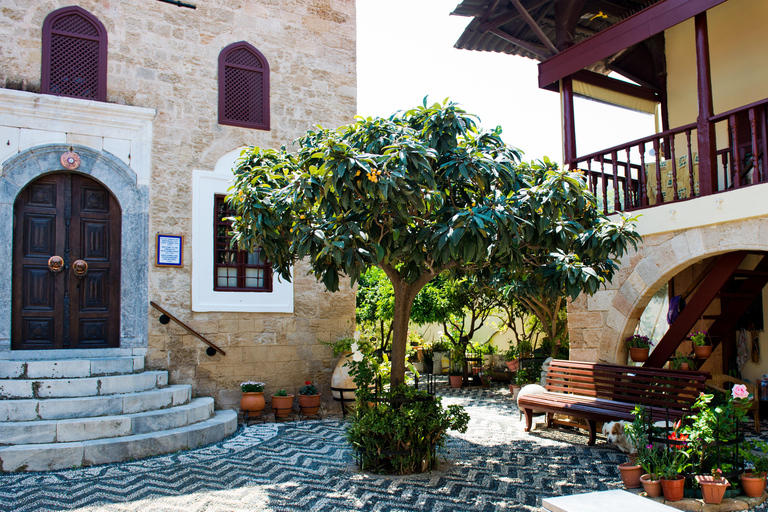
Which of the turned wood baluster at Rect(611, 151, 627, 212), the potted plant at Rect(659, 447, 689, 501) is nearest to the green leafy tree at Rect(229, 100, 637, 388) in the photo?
the potted plant at Rect(659, 447, 689, 501)

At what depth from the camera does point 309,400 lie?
324 inches

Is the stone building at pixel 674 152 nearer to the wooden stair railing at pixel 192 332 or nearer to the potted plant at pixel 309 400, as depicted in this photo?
the potted plant at pixel 309 400

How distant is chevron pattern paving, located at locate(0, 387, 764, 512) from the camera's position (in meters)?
4.59

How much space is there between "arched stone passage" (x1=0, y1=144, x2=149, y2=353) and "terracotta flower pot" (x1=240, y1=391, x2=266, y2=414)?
1496mm

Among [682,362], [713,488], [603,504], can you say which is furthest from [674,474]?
[682,362]

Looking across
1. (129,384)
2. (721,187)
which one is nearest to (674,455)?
(721,187)

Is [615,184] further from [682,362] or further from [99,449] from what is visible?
[99,449]

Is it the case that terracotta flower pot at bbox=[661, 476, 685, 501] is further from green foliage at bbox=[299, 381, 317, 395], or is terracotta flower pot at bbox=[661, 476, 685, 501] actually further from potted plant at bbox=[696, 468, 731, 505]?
green foliage at bbox=[299, 381, 317, 395]

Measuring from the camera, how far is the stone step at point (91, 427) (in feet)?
18.9

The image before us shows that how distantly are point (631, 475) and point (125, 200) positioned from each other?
21.9 ft

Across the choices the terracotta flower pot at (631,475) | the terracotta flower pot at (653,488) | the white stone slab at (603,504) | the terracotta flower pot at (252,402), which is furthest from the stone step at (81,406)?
the terracotta flower pot at (653,488)

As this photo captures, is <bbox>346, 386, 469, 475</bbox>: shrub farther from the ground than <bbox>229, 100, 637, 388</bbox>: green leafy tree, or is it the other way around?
<bbox>229, 100, 637, 388</bbox>: green leafy tree

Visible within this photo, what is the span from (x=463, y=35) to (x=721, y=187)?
467 centimetres

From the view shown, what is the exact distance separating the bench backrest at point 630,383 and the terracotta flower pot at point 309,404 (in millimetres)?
3180
